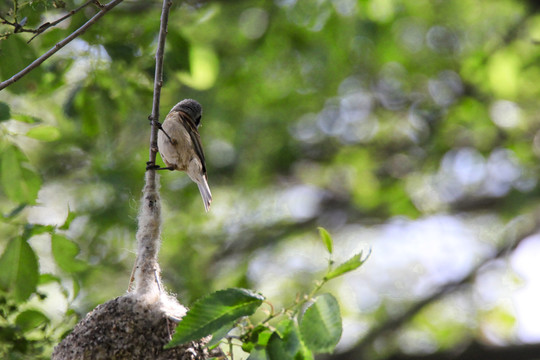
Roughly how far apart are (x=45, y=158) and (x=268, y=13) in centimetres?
304

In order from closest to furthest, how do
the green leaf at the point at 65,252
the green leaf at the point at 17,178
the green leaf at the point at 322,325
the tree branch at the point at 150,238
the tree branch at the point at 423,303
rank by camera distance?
1. the green leaf at the point at 322,325
2. the tree branch at the point at 150,238
3. the green leaf at the point at 65,252
4. the green leaf at the point at 17,178
5. the tree branch at the point at 423,303

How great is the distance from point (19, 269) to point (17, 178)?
1.93 ft

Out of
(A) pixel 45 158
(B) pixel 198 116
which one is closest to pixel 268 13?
(A) pixel 45 158

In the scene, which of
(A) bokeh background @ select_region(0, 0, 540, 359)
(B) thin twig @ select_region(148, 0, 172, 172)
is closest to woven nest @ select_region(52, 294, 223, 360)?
(B) thin twig @ select_region(148, 0, 172, 172)

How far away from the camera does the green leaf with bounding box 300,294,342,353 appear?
157cm

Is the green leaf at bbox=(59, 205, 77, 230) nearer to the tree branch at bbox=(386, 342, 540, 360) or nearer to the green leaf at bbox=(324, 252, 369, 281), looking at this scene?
the green leaf at bbox=(324, 252, 369, 281)

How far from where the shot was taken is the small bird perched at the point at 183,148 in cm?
259

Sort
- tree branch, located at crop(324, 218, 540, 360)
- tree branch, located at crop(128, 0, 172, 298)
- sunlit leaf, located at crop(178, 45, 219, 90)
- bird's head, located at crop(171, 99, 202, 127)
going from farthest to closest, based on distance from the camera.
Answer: tree branch, located at crop(324, 218, 540, 360), sunlit leaf, located at crop(178, 45, 219, 90), bird's head, located at crop(171, 99, 202, 127), tree branch, located at crop(128, 0, 172, 298)

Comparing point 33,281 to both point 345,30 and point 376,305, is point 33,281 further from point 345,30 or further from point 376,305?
point 376,305

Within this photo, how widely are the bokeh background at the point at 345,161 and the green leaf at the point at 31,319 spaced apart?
274 centimetres

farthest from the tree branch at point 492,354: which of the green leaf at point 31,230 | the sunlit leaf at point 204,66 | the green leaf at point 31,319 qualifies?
the green leaf at point 31,230

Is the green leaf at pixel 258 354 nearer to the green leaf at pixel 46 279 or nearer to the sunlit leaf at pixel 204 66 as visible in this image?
the green leaf at pixel 46 279

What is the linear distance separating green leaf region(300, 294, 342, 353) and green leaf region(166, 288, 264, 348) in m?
0.14

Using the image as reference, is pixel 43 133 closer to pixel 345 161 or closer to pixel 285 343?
pixel 285 343
